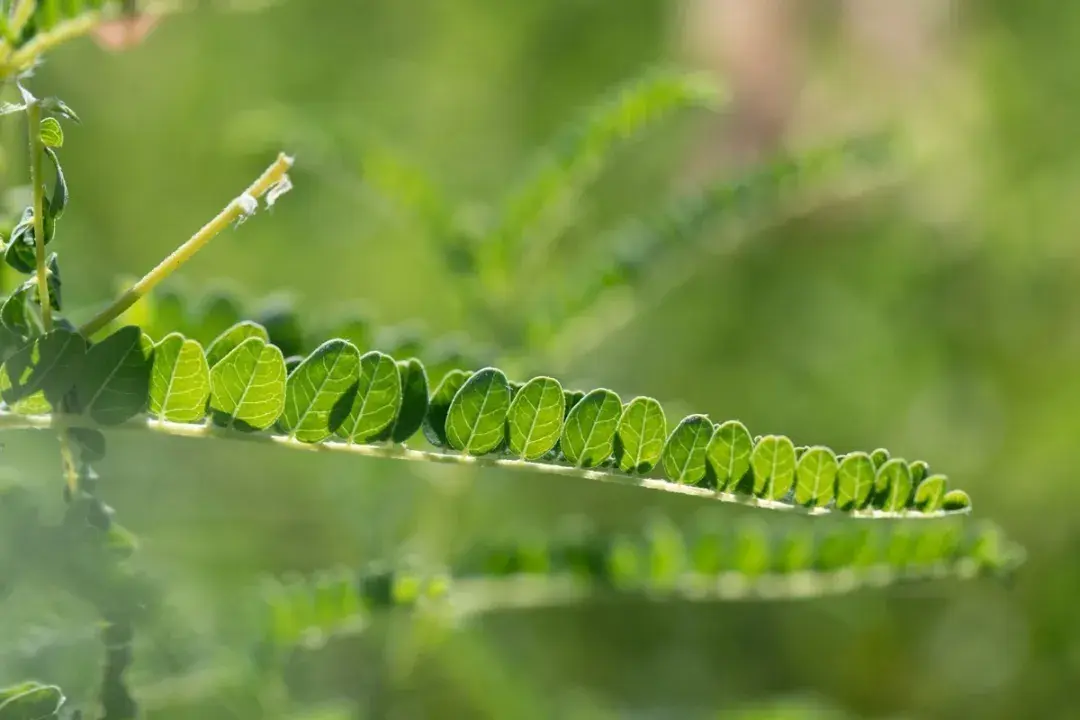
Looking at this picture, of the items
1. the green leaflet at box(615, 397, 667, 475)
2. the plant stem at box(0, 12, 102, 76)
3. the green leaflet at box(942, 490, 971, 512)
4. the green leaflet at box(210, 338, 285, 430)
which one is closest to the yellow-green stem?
the plant stem at box(0, 12, 102, 76)

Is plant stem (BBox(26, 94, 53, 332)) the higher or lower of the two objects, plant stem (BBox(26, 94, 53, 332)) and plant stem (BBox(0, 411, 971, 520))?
the higher

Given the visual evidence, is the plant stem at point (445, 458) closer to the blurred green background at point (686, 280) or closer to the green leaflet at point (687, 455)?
the green leaflet at point (687, 455)

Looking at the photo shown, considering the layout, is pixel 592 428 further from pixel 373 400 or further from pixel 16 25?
pixel 16 25

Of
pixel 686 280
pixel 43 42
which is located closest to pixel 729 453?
pixel 43 42

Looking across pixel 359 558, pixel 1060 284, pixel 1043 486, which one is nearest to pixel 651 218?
pixel 359 558

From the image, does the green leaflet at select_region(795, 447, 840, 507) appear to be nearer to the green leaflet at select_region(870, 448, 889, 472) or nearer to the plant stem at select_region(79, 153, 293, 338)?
the green leaflet at select_region(870, 448, 889, 472)

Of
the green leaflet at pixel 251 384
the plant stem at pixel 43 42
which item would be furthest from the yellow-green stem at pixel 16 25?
the green leaflet at pixel 251 384
